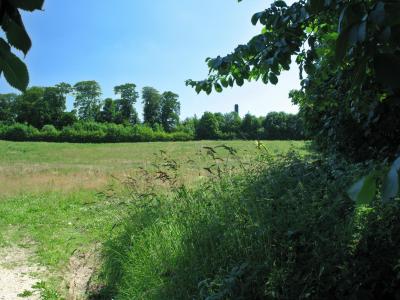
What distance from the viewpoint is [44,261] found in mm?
6766

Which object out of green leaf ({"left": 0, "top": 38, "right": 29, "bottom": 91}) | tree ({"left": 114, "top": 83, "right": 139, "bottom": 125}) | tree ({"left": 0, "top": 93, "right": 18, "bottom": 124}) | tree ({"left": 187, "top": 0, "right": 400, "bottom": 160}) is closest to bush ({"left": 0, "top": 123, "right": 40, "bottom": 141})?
tree ({"left": 114, "top": 83, "right": 139, "bottom": 125})

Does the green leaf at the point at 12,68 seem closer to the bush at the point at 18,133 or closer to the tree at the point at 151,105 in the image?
the bush at the point at 18,133

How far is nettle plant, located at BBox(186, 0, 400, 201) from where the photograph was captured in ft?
3.04

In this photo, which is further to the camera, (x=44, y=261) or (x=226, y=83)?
(x=44, y=261)

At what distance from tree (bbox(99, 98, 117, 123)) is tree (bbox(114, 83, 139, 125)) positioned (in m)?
1.51

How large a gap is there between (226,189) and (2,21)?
14.5 feet

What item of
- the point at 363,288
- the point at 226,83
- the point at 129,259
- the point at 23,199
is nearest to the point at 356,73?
the point at 363,288

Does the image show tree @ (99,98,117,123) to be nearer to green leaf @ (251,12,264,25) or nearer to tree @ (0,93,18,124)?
tree @ (0,93,18,124)

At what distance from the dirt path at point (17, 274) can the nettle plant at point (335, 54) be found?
12.0ft

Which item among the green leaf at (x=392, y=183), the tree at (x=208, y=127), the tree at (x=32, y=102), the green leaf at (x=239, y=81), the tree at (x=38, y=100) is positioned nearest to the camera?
the green leaf at (x=392, y=183)

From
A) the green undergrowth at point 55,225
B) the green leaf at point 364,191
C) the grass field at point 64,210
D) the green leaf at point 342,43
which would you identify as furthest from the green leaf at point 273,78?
the green undergrowth at point 55,225

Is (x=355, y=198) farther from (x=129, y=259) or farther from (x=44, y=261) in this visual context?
(x=44, y=261)

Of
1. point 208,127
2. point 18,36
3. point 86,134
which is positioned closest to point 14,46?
point 18,36

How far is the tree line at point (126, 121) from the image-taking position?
5094 centimetres
